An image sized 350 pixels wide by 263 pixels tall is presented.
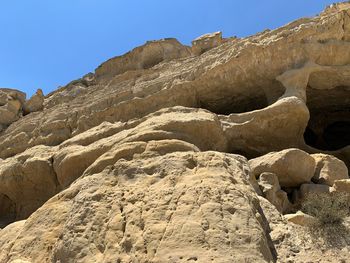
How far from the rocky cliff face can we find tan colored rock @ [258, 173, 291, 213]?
22 millimetres

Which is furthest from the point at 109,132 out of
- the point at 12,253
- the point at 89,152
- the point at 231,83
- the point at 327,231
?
the point at 327,231

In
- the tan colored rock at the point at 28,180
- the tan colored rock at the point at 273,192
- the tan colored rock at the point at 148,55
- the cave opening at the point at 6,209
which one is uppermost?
the tan colored rock at the point at 148,55

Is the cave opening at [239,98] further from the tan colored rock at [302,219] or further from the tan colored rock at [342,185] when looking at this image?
the tan colored rock at [302,219]

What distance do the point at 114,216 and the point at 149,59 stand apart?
1119 centimetres

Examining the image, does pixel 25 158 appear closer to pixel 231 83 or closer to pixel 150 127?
pixel 150 127

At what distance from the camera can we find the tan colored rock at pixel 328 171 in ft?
27.2

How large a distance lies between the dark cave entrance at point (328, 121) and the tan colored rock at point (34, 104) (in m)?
8.57

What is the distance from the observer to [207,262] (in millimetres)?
5023

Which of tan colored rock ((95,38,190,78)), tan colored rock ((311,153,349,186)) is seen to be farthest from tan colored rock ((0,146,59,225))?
tan colored rock ((95,38,190,78))

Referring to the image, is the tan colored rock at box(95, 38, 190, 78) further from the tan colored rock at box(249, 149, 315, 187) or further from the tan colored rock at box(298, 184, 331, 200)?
the tan colored rock at box(298, 184, 331, 200)

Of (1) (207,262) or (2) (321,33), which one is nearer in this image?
(1) (207,262)

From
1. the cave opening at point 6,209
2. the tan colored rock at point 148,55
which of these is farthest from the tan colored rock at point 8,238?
the tan colored rock at point 148,55

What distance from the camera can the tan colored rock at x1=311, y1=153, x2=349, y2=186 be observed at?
8289 mm

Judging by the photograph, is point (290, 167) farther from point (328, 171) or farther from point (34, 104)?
point (34, 104)
